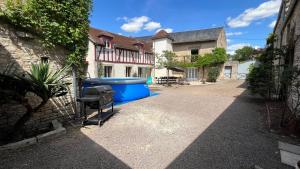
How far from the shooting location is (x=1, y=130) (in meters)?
3.54

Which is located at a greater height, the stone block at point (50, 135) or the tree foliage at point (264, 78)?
the tree foliage at point (264, 78)

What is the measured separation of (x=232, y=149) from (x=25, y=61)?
5.18 meters

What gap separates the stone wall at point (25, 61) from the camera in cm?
360

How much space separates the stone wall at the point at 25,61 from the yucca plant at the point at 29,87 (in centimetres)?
37

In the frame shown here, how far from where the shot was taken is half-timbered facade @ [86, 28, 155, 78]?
46.4 ft

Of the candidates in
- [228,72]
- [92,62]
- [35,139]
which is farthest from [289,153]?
[228,72]

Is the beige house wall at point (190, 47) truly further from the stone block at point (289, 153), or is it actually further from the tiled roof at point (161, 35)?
the stone block at point (289, 153)

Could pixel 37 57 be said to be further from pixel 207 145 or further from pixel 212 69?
pixel 212 69

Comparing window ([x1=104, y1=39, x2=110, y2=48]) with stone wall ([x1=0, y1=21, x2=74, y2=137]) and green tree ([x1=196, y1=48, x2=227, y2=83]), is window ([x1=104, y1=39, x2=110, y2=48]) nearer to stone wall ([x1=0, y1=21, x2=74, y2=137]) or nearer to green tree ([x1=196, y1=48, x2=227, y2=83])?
stone wall ([x1=0, y1=21, x2=74, y2=137])

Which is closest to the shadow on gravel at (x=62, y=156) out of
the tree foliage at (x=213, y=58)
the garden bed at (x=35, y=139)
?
the garden bed at (x=35, y=139)

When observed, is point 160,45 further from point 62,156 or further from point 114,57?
point 62,156

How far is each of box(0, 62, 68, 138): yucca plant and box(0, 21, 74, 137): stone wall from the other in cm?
37

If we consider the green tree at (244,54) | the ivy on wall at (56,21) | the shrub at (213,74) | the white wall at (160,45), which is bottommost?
the shrub at (213,74)

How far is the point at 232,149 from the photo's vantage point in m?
3.13
